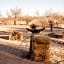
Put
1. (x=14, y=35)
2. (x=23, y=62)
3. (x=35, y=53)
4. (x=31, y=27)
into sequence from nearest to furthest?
1. (x=23, y=62)
2. (x=35, y=53)
3. (x=31, y=27)
4. (x=14, y=35)

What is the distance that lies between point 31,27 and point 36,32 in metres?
0.38

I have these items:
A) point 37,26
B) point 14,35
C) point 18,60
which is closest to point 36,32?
point 37,26

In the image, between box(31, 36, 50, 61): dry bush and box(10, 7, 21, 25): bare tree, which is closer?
box(31, 36, 50, 61): dry bush

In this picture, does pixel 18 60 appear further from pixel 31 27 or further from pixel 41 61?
pixel 31 27

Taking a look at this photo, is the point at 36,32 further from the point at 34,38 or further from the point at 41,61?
the point at 41,61

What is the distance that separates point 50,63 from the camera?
10.9m

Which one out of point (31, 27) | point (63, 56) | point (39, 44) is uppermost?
point (31, 27)

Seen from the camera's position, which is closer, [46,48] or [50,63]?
[50,63]

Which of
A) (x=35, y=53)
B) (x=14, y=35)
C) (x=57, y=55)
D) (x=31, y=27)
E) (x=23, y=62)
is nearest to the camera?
(x=23, y=62)

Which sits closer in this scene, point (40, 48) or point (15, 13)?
point (40, 48)

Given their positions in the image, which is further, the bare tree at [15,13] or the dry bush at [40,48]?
the bare tree at [15,13]

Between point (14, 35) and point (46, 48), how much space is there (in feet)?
38.4

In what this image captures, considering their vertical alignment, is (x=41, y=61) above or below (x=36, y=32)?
below

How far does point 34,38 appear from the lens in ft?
38.2
